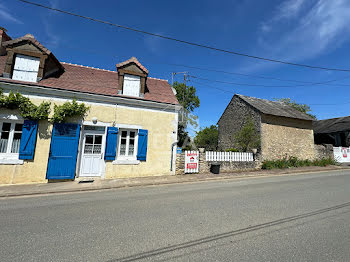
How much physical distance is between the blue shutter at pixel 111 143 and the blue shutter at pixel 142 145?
128cm

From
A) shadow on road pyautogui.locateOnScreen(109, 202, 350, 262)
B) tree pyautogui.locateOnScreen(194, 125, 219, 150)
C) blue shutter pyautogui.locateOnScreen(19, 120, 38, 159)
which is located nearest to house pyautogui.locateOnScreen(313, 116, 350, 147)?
tree pyautogui.locateOnScreen(194, 125, 219, 150)

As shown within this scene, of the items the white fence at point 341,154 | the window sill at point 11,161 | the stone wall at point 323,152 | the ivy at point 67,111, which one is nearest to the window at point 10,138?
the window sill at point 11,161

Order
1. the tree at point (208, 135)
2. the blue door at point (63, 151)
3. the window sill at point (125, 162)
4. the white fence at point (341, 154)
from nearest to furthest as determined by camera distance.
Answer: the blue door at point (63, 151) → the window sill at point (125, 162) → the white fence at point (341, 154) → the tree at point (208, 135)

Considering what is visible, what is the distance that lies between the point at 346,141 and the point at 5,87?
32.2m

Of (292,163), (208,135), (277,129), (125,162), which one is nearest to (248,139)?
(277,129)

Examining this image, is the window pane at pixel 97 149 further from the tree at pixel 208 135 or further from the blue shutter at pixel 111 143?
the tree at pixel 208 135

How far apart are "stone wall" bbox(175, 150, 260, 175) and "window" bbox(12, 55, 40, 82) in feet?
29.1

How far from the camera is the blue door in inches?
296

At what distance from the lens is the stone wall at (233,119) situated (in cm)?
1561

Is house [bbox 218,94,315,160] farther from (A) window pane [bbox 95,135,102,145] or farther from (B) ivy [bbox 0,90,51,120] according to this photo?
(B) ivy [bbox 0,90,51,120]

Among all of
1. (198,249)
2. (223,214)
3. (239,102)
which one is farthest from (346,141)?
(198,249)

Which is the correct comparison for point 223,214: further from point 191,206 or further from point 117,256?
point 117,256

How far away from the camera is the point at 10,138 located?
23.7 feet

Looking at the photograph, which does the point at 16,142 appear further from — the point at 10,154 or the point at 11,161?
the point at 11,161
